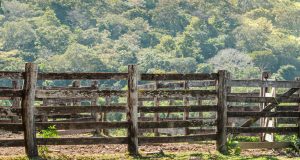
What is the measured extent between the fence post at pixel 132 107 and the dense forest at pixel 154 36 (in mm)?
98513

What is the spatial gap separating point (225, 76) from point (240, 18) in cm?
17276

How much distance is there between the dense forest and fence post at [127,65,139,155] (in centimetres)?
9851

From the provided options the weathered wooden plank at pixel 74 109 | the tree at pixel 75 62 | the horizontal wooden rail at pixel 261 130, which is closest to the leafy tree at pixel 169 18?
the tree at pixel 75 62

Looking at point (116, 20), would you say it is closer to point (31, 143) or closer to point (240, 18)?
point (240, 18)

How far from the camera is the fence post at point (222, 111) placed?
48.1 ft

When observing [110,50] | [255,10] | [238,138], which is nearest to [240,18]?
[255,10]

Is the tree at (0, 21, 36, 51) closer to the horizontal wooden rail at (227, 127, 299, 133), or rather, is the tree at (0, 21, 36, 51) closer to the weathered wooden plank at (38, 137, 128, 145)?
the horizontal wooden rail at (227, 127, 299, 133)

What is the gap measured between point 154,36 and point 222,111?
6122 inches

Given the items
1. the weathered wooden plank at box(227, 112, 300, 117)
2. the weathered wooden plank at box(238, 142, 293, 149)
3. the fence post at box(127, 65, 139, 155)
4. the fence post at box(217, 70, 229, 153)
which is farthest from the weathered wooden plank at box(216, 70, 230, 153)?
→ the fence post at box(127, 65, 139, 155)

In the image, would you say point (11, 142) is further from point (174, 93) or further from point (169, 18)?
point (169, 18)

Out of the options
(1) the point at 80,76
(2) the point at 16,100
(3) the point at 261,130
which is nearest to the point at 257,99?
(3) the point at 261,130

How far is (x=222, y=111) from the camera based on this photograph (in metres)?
14.8

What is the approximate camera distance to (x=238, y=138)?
62.5 ft

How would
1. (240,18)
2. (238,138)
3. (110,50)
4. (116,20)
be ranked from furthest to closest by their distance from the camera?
(240,18) < (116,20) < (110,50) < (238,138)
